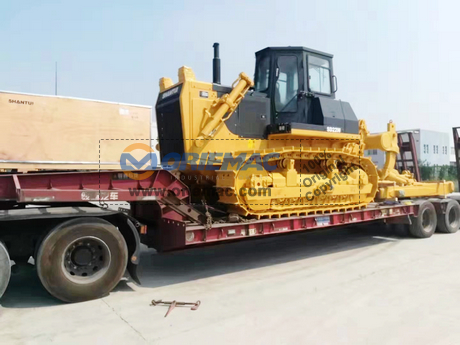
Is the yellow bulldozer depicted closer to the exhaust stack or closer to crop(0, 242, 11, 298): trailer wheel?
the exhaust stack

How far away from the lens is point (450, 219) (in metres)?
10.6

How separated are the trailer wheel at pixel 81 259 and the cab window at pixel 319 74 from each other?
498 centimetres

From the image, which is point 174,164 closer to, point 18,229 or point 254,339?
point 18,229

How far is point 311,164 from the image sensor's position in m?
7.72

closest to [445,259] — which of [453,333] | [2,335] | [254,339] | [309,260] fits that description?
[309,260]

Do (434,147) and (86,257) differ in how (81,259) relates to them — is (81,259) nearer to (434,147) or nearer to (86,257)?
(86,257)

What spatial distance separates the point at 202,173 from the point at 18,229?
3049 mm

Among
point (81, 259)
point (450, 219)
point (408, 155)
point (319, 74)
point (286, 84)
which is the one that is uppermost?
point (319, 74)

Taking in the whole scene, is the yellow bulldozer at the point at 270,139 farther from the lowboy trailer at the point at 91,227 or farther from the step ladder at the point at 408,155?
the step ladder at the point at 408,155

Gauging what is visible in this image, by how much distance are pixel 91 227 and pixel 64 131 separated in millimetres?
1721

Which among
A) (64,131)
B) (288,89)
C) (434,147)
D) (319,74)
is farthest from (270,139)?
Answer: (434,147)

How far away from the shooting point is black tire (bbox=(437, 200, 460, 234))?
10211mm

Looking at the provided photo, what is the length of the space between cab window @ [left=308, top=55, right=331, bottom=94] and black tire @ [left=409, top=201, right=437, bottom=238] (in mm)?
4153

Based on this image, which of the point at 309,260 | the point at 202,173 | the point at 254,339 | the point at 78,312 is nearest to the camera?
the point at 254,339
